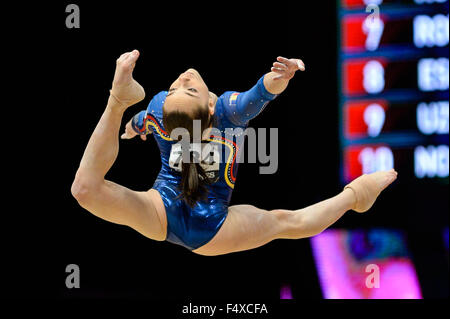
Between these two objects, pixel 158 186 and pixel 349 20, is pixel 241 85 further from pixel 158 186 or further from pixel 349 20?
pixel 158 186

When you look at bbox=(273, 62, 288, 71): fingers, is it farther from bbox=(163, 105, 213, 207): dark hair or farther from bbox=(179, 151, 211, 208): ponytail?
bbox=(179, 151, 211, 208): ponytail

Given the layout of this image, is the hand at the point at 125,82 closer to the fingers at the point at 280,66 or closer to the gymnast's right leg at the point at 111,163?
the gymnast's right leg at the point at 111,163

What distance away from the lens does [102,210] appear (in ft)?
Result: 8.64

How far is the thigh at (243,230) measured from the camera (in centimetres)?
283

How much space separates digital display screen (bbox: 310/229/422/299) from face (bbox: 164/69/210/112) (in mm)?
1741

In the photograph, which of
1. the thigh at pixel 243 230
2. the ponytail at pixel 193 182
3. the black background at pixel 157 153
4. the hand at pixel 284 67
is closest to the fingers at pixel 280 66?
the hand at pixel 284 67

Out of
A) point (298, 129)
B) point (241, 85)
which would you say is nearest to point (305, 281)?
point (298, 129)

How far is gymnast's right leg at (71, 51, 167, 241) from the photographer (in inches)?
98.3

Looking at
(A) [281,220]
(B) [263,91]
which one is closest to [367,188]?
(A) [281,220]

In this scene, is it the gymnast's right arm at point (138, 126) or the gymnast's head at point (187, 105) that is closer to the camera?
the gymnast's head at point (187, 105)

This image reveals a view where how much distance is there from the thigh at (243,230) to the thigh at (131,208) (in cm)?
20

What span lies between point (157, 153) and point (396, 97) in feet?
4.34

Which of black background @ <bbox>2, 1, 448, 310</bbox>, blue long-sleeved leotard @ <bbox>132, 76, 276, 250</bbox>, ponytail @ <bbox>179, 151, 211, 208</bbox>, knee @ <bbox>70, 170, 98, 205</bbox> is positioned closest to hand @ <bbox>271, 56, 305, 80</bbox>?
blue long-sleeved leotard @ <bbox>132, 76, 276, 250</bbox>

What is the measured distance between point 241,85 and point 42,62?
40.3 inches
